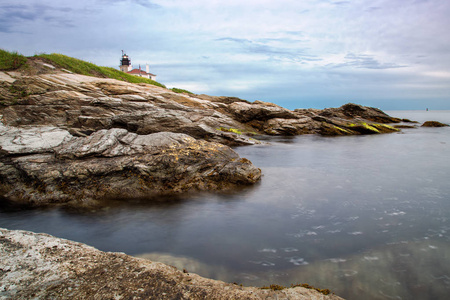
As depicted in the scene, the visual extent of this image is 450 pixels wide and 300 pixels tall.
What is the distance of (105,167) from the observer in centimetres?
934

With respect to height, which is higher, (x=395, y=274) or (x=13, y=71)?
(x=13, y=71)

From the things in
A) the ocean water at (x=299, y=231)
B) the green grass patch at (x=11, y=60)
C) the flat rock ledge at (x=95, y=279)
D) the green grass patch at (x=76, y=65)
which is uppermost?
the green grass patch at (x=76, y=65)

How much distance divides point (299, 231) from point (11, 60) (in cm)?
3358

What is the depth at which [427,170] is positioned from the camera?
1359cm

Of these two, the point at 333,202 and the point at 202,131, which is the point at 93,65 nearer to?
the point at 202,131

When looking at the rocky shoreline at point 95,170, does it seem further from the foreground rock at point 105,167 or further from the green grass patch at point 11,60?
the green grass patch at point 11,60

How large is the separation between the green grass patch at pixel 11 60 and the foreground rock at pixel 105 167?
69.5 ft

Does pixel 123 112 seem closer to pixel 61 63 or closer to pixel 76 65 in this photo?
pixel 61 63

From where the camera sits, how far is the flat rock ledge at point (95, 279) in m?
3.33

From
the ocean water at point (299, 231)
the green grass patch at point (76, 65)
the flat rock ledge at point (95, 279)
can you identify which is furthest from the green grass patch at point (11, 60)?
the flat rock ledge at point (95, 279)

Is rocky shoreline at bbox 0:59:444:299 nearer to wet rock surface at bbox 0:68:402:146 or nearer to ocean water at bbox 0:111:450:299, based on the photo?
wet rock surface at bbox 0:68:402:146

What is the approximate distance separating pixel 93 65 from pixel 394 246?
141 feet

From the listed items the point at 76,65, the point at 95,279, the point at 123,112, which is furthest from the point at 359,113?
the point at 95,279

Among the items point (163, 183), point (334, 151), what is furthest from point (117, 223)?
point (334, 151)
